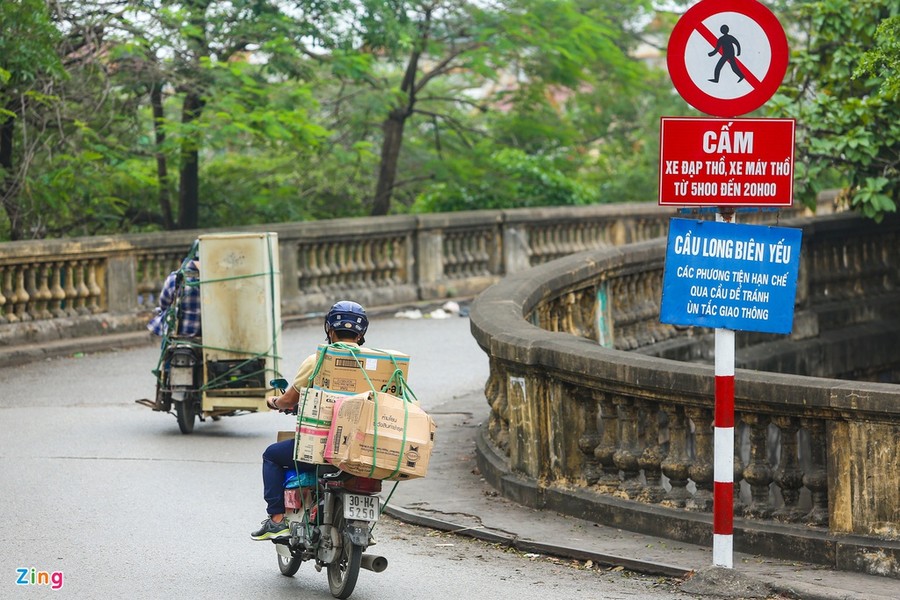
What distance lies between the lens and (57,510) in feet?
28.7

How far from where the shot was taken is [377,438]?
21.3 ft

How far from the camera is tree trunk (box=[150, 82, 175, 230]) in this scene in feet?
61.9

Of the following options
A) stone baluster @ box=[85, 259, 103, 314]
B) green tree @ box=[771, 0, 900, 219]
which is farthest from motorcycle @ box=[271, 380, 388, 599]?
stone baluster @ box=[85, 259, 103, 314]

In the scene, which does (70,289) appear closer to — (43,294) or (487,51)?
(43,294)

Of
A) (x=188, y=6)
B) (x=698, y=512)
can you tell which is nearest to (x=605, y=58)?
(x=188, y=6)

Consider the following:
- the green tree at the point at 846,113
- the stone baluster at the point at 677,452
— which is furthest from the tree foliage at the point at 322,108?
the stone baluster at the point at 677,452

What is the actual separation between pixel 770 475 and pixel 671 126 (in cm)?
185

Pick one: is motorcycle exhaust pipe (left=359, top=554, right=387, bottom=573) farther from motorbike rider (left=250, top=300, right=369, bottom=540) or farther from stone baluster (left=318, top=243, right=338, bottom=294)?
stone baluster (left=318, top=243, right=338, bottom=294)

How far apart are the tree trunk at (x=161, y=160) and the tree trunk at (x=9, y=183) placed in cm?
183

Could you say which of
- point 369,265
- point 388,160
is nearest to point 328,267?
point 369,265

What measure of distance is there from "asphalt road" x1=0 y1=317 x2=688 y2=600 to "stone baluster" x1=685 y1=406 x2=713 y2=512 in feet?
2.31

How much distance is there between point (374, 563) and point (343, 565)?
26 centimetres

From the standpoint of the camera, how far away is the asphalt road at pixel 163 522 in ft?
23.3

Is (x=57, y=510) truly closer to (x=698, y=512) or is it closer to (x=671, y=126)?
(x=698, y=512)
